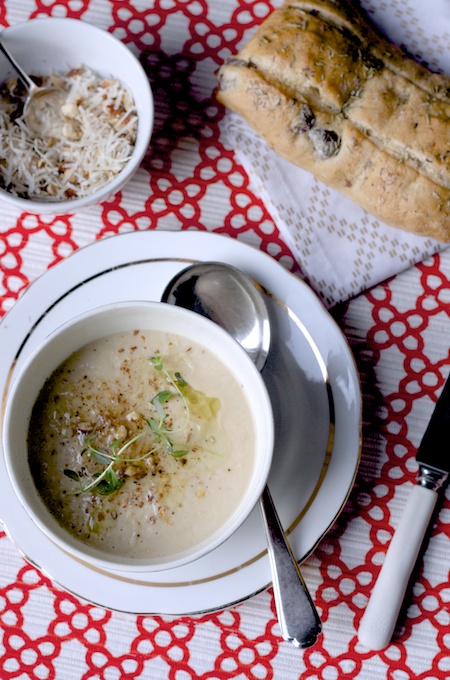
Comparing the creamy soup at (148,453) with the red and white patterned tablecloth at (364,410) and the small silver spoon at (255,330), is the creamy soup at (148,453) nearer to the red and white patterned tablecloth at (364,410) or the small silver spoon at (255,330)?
the small silver spoon at (255,330)

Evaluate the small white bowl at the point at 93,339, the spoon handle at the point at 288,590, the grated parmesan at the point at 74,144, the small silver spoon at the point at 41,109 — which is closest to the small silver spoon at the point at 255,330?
the spoon handle at the point at 288,590

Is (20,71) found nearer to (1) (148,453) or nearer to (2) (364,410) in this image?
(1) (148,453)

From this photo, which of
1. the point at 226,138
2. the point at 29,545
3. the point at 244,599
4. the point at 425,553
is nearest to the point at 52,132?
the point at 226,138

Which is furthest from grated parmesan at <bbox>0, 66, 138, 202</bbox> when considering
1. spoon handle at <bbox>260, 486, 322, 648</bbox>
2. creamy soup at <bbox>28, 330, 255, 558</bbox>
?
spoon handle at <bbox>260, 486, 322, 648</bbox>

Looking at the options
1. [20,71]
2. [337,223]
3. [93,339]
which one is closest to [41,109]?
[20,71]

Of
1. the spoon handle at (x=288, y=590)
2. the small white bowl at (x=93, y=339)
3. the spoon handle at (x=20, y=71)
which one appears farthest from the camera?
the spoon handle at (x=20, y=71)
